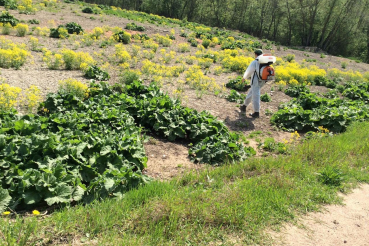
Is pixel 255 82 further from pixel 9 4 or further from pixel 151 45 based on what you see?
pixel 9 4

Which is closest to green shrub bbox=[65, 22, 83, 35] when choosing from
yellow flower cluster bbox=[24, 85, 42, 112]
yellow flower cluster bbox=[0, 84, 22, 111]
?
yellow flower cluster bbox=[24, 85, 42, 112]

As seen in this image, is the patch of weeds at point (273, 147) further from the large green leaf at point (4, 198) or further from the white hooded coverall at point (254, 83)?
the large green leaf at point (4, 198)

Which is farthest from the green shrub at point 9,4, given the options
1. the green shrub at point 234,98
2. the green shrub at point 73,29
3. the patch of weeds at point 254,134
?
the patch of weeds at point 254,134

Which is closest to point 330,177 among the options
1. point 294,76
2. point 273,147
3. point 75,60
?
point 273,147

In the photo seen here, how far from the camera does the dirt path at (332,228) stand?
350 cm

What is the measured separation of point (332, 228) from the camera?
3.78 m

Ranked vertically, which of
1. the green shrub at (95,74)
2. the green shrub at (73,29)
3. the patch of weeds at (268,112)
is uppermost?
the green shrub at (73,29)

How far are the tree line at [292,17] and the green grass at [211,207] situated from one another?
138 feet

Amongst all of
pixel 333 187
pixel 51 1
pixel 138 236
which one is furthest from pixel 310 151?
pixel 51 1

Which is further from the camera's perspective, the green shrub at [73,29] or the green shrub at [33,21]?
the green shrub at [33,21]

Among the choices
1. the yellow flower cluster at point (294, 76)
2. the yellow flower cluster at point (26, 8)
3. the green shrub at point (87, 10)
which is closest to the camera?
the yellow flower cluster at point (294, 76)

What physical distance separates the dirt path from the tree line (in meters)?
43.2

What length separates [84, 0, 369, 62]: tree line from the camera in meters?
41.6

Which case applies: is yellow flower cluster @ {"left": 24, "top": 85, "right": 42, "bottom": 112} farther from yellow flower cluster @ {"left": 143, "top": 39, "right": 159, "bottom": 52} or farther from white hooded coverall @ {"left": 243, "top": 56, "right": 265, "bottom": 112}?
yellow flower cluster @ {"left": 143, "top": 39, "right": 159, "bottom": 52}
